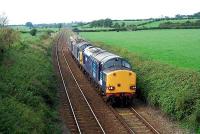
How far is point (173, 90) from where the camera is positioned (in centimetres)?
2356

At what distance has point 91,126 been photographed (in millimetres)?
21578

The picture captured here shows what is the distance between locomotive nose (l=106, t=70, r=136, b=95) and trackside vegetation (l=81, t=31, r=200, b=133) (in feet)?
4.92

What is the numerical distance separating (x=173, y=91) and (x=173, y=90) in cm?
17

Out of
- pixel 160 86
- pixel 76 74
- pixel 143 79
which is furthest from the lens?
pixel 76 74

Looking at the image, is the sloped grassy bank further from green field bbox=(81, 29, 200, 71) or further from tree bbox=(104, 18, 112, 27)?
tree bbox=(104, 18, 112, 27)

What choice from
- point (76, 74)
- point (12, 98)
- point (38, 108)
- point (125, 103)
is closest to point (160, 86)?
point (125, 103)

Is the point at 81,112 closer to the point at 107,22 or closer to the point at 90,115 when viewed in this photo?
the point at 90,115

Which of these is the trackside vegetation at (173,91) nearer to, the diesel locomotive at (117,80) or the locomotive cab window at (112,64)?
the diesel locomotive at (117,80)

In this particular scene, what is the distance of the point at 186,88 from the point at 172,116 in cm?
178

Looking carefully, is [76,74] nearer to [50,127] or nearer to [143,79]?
[143,79]

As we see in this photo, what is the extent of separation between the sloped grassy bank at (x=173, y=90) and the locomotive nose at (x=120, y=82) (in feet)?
4.92

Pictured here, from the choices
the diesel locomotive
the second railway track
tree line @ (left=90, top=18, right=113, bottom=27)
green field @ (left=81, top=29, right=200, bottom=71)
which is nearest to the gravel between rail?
the second railway track

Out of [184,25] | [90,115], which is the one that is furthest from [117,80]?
[184,25]

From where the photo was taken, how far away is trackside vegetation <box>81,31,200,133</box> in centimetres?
2089
